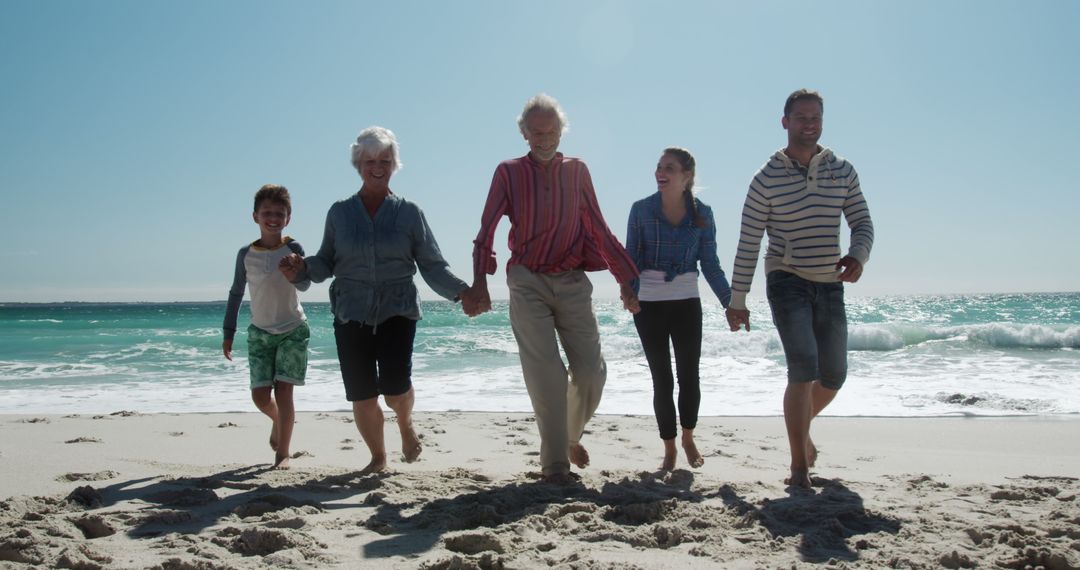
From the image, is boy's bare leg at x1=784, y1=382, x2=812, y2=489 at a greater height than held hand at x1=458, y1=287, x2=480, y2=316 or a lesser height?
lesser

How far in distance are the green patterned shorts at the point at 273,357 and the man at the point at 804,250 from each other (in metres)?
2.47

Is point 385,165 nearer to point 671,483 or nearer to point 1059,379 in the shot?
point 671,483

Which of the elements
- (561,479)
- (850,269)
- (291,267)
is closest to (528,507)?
(561,479)

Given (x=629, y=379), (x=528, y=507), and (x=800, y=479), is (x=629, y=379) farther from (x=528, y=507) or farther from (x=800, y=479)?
(x=528, y=507)

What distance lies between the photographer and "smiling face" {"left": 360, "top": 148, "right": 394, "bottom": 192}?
151 inches

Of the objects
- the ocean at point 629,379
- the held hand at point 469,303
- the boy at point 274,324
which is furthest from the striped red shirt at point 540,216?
the ocean at point 629,379

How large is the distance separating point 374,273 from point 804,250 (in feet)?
7.03

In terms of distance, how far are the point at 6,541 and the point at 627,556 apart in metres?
2.04

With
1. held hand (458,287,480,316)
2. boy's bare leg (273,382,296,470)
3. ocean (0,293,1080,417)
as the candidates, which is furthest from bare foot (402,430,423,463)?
ocean (0,293,1080,417)

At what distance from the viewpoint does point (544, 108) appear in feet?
11.5

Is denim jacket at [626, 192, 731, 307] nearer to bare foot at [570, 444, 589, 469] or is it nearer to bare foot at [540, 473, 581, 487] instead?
bare foot at [570, 444, 589, 469]

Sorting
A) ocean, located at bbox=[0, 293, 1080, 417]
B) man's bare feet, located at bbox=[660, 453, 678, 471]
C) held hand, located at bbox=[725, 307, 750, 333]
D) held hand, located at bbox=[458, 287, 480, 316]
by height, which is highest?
held hand, located at bbox=[458, 287, 480, 316]

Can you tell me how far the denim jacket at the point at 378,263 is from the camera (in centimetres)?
376

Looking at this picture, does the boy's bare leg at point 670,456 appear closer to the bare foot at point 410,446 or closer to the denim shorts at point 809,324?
the denim shorts at point 809,324
